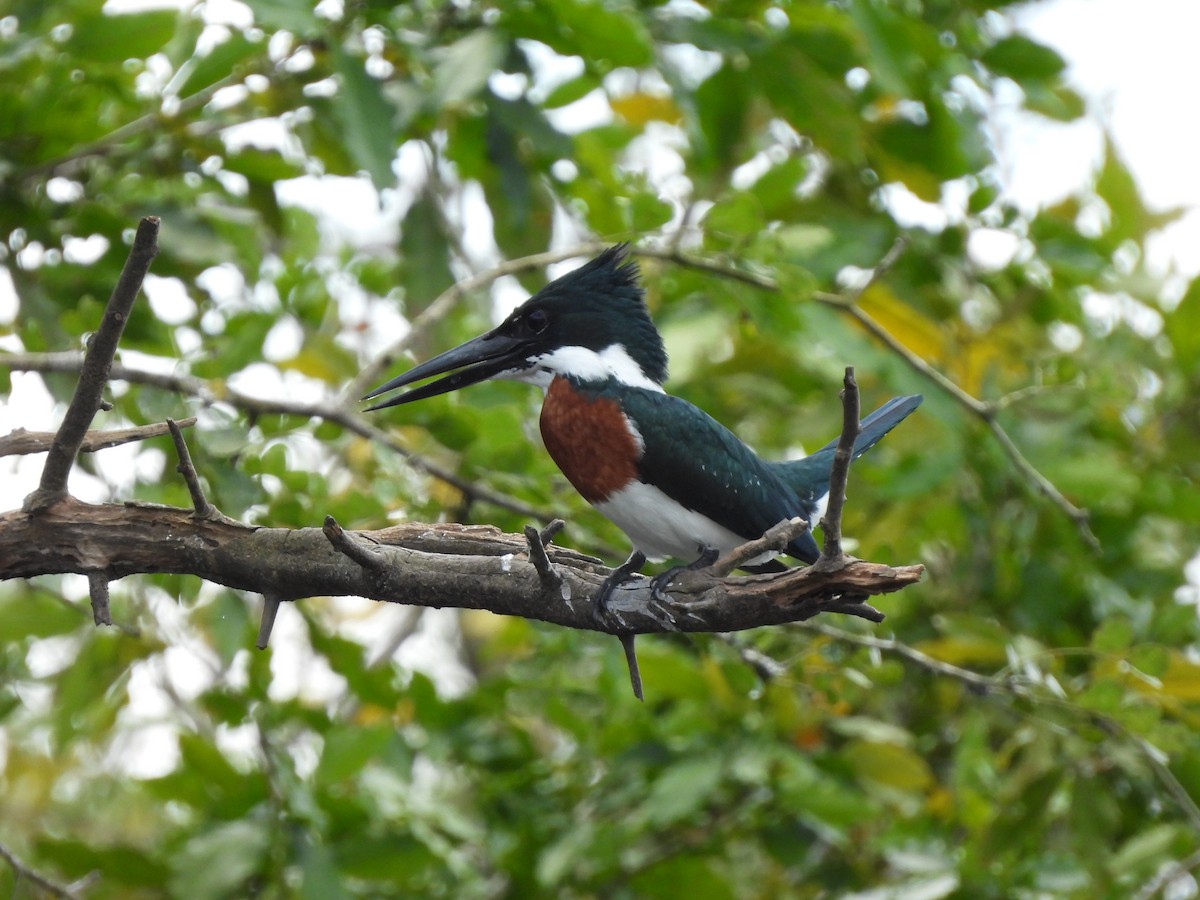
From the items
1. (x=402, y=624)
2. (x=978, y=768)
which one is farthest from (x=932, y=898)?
(x=402, y=624)

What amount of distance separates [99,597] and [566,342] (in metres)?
1.15

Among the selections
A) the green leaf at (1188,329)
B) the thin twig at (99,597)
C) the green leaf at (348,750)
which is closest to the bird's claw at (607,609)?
the thin twig at (99,597)

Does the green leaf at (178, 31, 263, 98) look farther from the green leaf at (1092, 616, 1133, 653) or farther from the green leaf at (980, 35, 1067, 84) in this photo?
the green leaf at (1092, 616, 1133, 653)

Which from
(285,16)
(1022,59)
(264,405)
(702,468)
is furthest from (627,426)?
(1022,59)

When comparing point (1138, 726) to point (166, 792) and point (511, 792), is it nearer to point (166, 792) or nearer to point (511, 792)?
point (511, 792)

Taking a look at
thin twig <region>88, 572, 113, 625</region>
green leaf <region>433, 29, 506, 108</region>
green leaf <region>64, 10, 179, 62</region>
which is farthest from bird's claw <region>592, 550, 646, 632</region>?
green leaf <region>64, 10, 179, 62</region>

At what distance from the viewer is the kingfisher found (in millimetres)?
2447

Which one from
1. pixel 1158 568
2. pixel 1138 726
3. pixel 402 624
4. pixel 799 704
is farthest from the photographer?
pixel 402 624

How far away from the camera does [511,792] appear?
4.07m

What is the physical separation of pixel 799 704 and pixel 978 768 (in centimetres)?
52

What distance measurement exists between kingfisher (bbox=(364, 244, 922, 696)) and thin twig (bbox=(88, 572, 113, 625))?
2.62 feet

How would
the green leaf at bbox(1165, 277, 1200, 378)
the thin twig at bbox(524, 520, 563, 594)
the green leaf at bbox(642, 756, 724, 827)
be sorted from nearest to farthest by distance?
the thin twig at bbox(524, 520, 563, 594) < the green leaf at bbox(642, 756, 724, 827) < the green leaf at bbox(1165, 277, 1200, 378)

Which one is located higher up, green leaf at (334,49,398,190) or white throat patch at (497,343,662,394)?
green leaf at (334,49,398,190)

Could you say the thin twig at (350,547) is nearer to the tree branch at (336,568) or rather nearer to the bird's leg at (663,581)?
the tree branch at (336,568)
